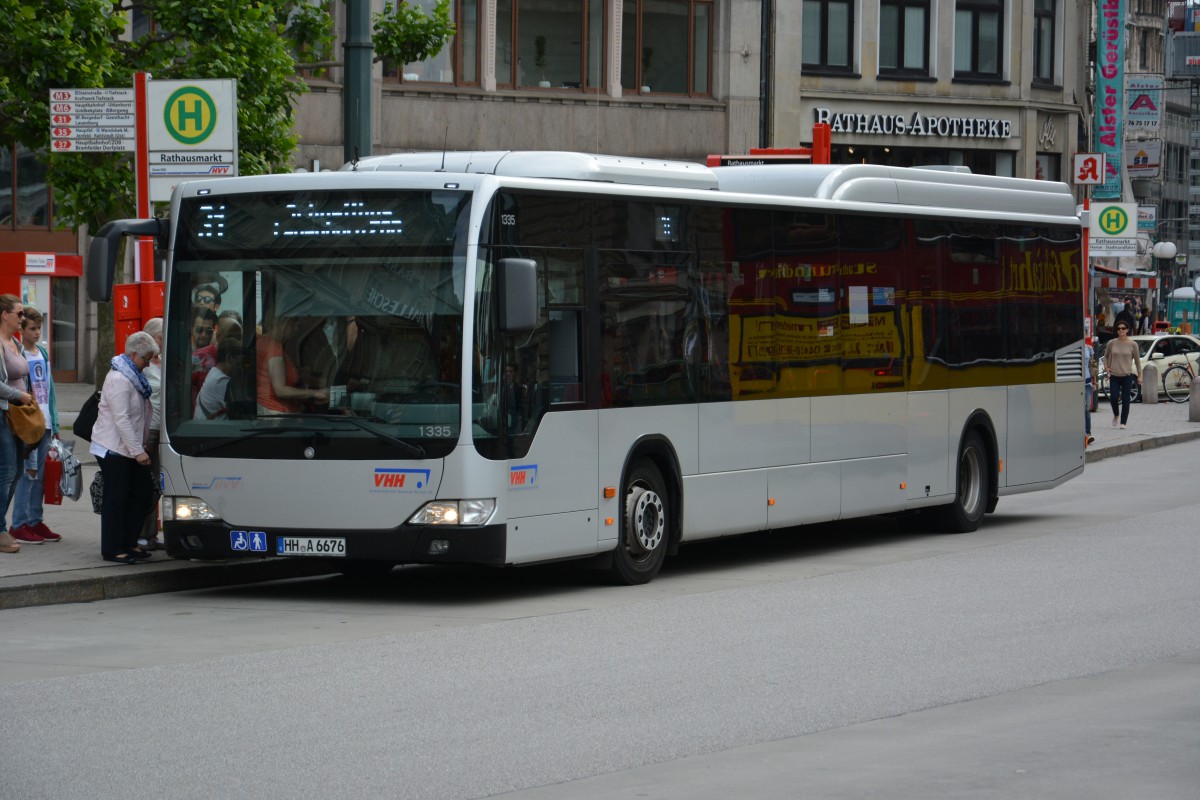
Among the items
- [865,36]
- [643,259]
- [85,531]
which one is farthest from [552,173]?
[865,36]

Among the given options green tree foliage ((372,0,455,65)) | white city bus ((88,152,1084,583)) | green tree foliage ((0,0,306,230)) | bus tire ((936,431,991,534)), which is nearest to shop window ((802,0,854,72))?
green tree foliage ((372,0,455,65))

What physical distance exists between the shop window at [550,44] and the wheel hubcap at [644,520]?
25351mm

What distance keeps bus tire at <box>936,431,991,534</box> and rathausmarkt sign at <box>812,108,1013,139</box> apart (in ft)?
86.1

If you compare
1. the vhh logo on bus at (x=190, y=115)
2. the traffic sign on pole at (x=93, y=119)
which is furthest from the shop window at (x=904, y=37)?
the vhh logo on bus at (x=190, y=115)

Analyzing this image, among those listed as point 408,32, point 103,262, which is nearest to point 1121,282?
point 408,32

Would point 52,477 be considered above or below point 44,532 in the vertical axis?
above

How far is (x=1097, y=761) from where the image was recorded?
24.0 feet

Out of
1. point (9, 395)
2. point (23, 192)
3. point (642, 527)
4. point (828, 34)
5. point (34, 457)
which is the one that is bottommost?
point (642, 527)

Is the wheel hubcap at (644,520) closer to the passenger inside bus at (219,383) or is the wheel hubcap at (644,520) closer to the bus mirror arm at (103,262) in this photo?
the passenger inside bus at (219,383)

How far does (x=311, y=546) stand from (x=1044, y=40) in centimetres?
3900

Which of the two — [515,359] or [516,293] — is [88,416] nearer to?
[515,359]

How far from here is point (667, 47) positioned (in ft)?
131

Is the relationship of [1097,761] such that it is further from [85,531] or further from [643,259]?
[85,531]

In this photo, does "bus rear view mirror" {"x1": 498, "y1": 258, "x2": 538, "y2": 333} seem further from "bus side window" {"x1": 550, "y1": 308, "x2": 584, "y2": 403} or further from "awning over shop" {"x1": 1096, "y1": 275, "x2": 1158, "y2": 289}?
"awning over shop" {"x1": 1096, "y1": 275, "x2": 1158, "y2": 289}
